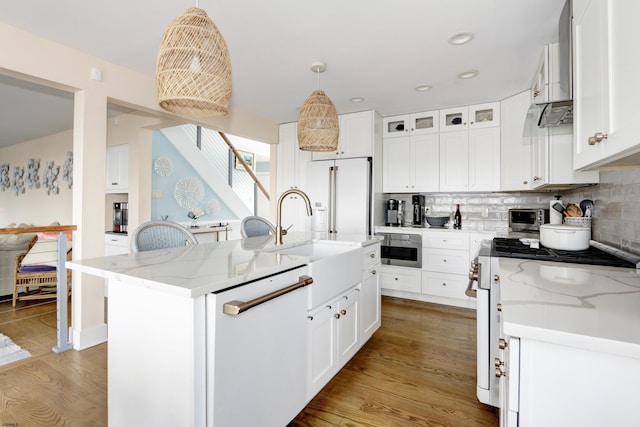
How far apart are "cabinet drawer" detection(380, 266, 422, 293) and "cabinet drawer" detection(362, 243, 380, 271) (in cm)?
146

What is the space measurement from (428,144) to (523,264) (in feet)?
9.42

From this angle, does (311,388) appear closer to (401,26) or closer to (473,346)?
(473,346)

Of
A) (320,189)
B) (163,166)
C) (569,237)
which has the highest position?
(163,166)

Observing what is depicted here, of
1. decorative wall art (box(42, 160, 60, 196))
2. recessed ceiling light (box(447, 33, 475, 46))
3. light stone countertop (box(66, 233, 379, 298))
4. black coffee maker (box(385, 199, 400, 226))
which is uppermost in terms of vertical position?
recessed ceiling light (box(447, 33, 475, 46))

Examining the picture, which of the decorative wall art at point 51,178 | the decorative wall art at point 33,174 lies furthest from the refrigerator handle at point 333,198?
the decorative wall art at point 33,174

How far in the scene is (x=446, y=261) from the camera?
374 cm

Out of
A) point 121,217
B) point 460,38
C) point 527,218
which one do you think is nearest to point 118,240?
point 121,217

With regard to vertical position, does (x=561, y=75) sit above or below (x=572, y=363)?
above

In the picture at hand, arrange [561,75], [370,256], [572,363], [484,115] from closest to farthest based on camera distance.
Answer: [572,363], [561,75], [370,256], [484,115]

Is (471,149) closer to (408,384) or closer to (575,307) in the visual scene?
(408,384)

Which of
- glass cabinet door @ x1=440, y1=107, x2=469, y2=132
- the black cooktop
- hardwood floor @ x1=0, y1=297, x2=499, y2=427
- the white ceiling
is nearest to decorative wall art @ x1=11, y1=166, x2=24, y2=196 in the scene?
the white ceiling

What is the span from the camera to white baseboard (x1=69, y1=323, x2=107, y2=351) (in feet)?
8.55

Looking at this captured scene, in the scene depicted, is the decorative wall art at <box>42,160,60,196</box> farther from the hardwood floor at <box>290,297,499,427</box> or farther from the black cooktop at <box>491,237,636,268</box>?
the black cooktop at <box>491,237,636,268</box>

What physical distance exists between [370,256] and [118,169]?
12.6 ft
